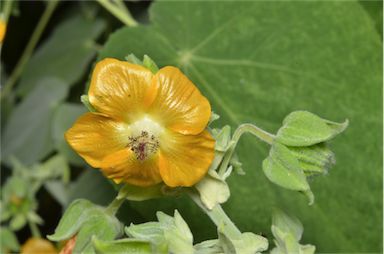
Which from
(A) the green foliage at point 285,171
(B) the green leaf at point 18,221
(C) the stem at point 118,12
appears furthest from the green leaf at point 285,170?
(B) the green leaf at point 18,221

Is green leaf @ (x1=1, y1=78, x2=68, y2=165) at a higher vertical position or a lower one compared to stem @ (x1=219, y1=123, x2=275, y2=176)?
lower

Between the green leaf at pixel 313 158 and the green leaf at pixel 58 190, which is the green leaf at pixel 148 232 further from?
the green leaf at pixel 58 190

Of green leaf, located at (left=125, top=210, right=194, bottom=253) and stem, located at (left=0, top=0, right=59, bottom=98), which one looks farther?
stem, located at (left=0, top=0, right=59, bottom=98)

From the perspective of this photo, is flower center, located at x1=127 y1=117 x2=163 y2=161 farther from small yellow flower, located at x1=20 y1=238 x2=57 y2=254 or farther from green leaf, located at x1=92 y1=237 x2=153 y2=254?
small yellow flower, located at x1=20 y1=238 x2=57 y2=254

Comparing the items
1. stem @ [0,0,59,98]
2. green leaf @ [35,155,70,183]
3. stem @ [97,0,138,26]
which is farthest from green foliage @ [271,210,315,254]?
stem @ [0,0,59,98]

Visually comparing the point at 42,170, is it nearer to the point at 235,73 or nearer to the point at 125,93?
the point at 235,73
